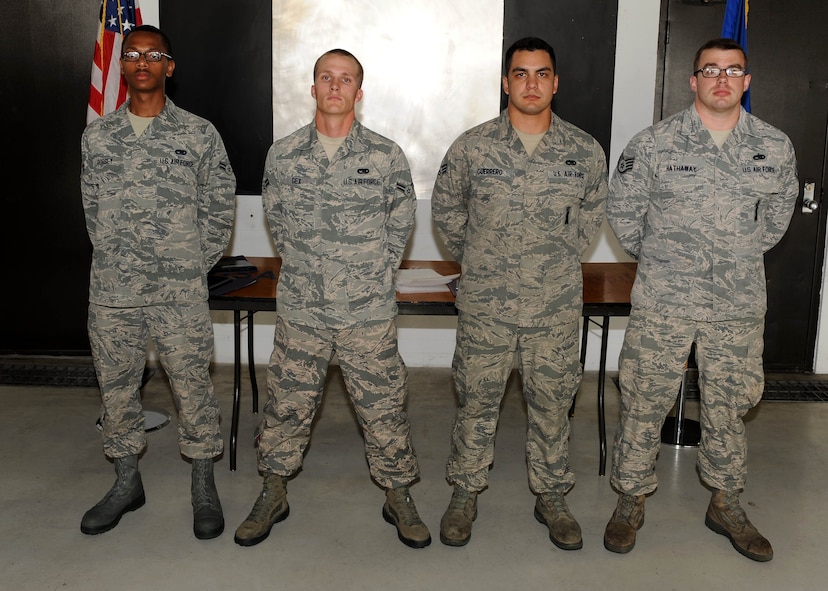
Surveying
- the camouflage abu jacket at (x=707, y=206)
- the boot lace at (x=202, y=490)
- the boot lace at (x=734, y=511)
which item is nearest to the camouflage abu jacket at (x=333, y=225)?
the boot lace at (x=202, y=490)

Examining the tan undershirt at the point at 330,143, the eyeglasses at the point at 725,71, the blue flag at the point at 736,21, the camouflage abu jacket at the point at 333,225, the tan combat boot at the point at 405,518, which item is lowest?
the tan combat boot at the point at 405,518

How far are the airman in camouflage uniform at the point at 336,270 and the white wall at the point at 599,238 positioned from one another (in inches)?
85.9

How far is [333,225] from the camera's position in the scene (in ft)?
9.46

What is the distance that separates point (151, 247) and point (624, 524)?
2.05 metres

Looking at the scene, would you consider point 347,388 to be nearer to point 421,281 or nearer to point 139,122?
point 421,281

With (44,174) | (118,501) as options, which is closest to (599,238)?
(118,501)

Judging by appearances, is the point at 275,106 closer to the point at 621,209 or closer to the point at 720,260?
the point at 621,209

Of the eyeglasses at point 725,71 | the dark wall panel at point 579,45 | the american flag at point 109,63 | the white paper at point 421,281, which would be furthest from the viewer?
the dark wall panel at point 579,45

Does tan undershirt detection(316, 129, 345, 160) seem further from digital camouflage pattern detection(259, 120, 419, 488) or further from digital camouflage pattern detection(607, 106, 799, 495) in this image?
digital camouflage pattern detection(607, 106, 799, 495)

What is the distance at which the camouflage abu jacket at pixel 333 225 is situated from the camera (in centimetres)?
288

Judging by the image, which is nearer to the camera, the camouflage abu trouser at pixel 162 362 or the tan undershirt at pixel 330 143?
the tan undershirt at pixel 330 143

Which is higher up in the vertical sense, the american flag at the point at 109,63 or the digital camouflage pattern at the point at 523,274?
the american flag at the point at 109,63

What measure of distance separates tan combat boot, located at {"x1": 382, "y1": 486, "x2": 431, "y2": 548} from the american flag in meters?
2.47

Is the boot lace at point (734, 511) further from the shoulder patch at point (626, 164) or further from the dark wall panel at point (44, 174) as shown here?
the dark wall panel at point (44, 174)
